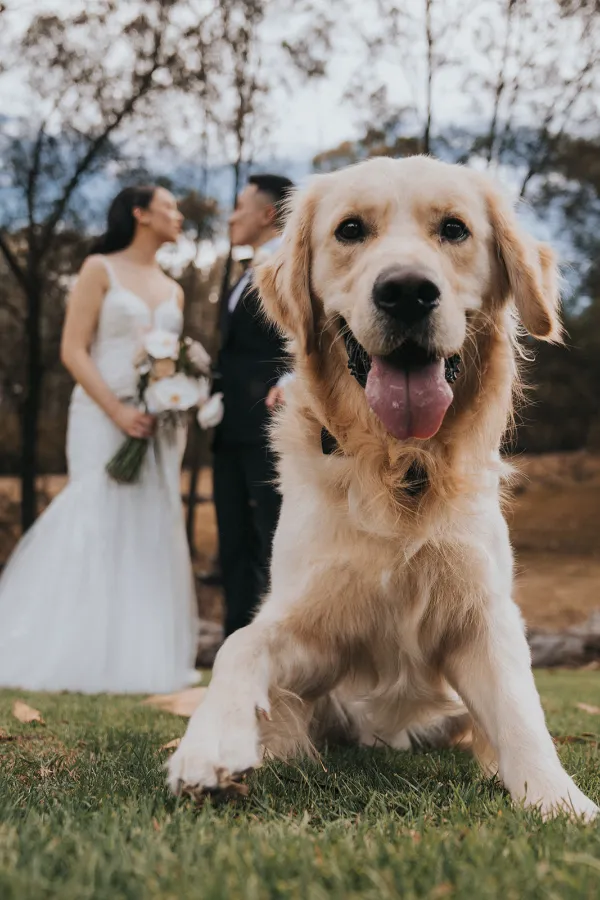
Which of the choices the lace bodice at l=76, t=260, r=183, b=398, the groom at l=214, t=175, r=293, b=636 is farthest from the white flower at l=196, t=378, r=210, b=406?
the lace bodice at l=76, t=260, r=183, b=398

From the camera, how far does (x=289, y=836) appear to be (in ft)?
4.17

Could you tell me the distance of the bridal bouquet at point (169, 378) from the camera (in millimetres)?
5344

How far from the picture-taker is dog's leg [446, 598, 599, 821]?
1.69 m

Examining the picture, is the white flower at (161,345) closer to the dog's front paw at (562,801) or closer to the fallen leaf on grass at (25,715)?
the fallen leaf on grass at (25,715)

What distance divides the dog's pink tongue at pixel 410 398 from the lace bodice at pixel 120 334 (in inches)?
151

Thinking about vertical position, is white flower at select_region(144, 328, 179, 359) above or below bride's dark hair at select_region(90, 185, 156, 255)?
below

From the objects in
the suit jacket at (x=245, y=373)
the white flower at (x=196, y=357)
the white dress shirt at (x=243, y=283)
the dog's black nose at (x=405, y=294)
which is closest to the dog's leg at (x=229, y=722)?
the dog's black nose at (x=405, y=294)

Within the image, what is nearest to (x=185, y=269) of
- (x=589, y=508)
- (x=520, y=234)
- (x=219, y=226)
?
(x=219, y=226)

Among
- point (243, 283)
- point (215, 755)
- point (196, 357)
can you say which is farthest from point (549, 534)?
point (215, 755)

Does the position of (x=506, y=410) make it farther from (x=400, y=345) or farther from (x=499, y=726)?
(x=499, y=726)

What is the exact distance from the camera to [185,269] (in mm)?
12109

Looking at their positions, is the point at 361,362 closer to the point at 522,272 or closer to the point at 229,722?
the point at 522,272

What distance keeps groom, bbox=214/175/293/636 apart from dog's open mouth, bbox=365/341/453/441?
7.85 ft

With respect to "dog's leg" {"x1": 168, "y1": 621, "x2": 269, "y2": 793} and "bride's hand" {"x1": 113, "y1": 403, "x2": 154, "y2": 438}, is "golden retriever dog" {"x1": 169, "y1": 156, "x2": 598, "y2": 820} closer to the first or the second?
"dog's leg" {"x1": 168, "y1": 621, "x2": 269, "y2": 793}
